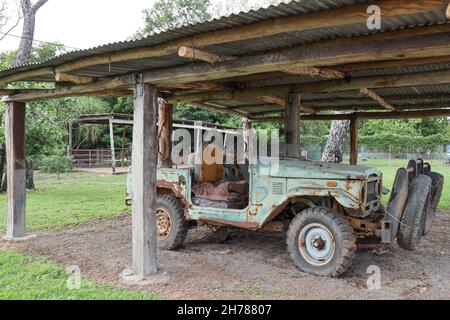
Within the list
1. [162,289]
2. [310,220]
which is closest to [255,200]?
[310,220]

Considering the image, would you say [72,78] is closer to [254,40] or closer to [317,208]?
[254,40]

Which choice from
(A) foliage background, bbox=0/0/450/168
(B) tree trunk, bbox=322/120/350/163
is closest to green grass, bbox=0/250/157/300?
(A) foliage background, bbox=0/0/450/168

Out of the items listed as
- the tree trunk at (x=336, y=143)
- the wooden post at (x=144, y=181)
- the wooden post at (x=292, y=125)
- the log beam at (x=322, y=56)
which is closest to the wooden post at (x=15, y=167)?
the wooden post at (x=144, y=181)

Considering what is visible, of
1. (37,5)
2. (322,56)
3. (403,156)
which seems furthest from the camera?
(403,156)

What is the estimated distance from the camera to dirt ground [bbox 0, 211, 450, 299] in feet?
16.2

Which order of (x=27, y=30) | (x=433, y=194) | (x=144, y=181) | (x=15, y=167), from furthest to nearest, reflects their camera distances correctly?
1. (x=27, y=30)
2. (x=15, y=167)
3. (x=433, y=194)
4. (x=144, y=181)

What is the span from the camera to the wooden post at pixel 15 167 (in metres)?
7.91

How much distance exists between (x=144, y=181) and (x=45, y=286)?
→ 1.67m

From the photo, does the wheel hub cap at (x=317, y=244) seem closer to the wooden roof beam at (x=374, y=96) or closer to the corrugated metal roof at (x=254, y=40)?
the corrugated metal roof at (x=254, y=40)

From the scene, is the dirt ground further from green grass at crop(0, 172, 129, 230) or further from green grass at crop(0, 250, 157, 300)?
green grass at crop(0, 172, 129, 230)

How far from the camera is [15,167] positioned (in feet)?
26.0

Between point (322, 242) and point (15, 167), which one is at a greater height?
point (15, 167)

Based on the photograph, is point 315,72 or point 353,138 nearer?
point 315,72

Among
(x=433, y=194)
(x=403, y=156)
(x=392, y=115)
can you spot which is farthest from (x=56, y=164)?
(x=403, y=156)
